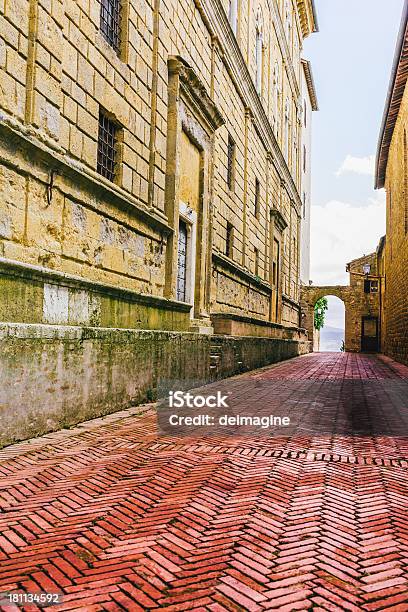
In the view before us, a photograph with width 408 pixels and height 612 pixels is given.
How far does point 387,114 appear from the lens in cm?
2291

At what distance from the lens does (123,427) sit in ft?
20.8

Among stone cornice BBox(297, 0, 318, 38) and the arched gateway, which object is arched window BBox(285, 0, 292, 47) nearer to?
stone cornice BBox(297, 0, 318, 38)

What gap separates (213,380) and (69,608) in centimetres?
947

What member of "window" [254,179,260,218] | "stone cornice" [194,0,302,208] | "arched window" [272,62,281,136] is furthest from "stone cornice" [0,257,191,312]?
"arched window" [272,62,281,136]

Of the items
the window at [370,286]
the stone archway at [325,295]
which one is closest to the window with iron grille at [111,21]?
the stone archway at [325,295]

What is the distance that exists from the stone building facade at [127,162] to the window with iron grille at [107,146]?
22 mm

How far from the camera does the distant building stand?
3778 centimetres

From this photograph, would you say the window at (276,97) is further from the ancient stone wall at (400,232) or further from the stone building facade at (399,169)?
the ancient stone wall at (400,232)

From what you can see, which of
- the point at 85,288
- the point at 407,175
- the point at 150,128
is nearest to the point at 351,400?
the point at 85,288

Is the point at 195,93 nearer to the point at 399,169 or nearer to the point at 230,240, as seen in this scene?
the point at 230,240

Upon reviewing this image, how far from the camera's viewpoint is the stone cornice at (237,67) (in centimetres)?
1381

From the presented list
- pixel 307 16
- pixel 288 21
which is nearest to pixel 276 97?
pixel 288 21

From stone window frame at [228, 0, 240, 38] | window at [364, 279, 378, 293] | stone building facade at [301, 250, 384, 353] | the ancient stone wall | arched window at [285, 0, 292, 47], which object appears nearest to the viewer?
stone window frame at [228, 0, 240, 38]

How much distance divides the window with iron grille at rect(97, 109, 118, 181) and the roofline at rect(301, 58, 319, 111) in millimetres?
31087
